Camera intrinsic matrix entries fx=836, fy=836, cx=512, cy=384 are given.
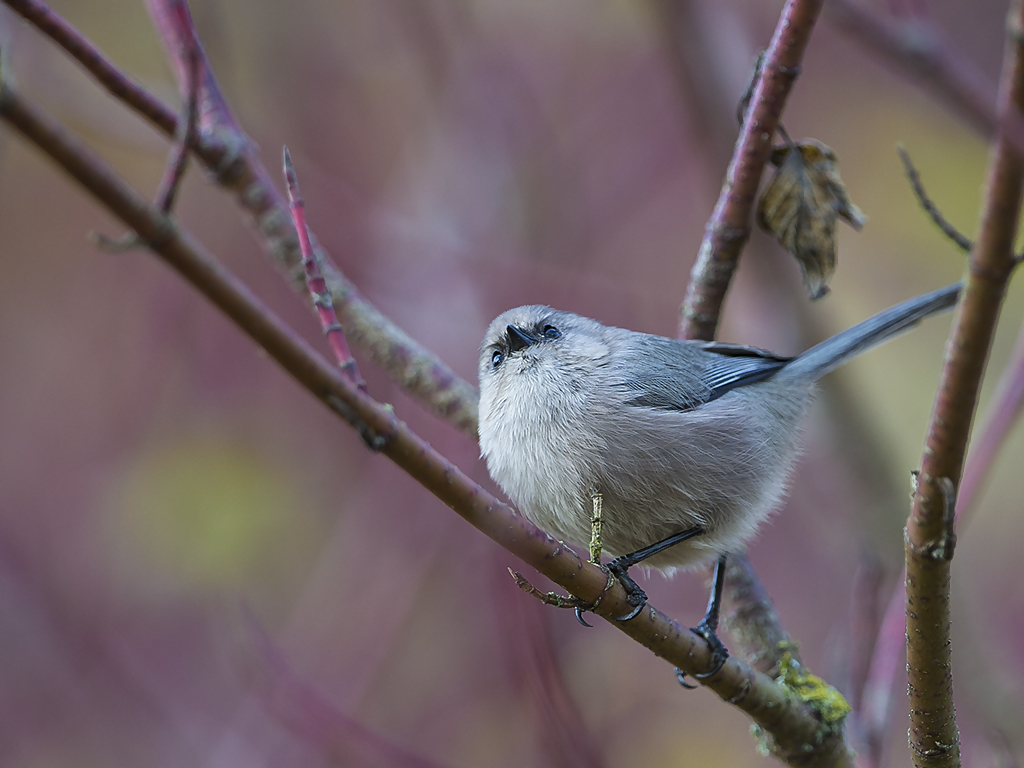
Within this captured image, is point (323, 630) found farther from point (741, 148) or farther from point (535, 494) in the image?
point (741, 148)

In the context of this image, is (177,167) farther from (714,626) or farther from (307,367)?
(714,626)

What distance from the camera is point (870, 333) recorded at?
99.0 inches

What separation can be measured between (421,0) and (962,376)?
10.7 feet

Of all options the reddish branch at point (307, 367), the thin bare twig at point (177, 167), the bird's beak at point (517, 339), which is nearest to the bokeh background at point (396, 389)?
the bird's beak at point (517, 339)

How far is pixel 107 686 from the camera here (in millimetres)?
3051

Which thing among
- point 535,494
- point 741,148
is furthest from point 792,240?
point 535,494

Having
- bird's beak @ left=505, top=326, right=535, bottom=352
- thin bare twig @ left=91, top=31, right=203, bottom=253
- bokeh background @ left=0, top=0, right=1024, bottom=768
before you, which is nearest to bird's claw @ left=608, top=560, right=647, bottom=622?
bokeh background @ left=0, top=0, right=1024, bottom=768

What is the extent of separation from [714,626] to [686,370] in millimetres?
757

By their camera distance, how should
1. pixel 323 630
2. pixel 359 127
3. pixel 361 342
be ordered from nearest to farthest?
pixel 361 342 → pixel 323 630 → pixel 359 127

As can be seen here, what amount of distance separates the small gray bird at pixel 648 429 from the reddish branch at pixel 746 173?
0.16m

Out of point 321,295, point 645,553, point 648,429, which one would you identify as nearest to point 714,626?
point 645,553

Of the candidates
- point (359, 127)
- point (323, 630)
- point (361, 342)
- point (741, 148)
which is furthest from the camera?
point (359, 127)

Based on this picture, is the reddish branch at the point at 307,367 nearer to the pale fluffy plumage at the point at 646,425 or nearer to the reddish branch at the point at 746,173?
the pale fluffy plumage at the point at 646,425

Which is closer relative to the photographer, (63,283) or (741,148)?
(741,148)
